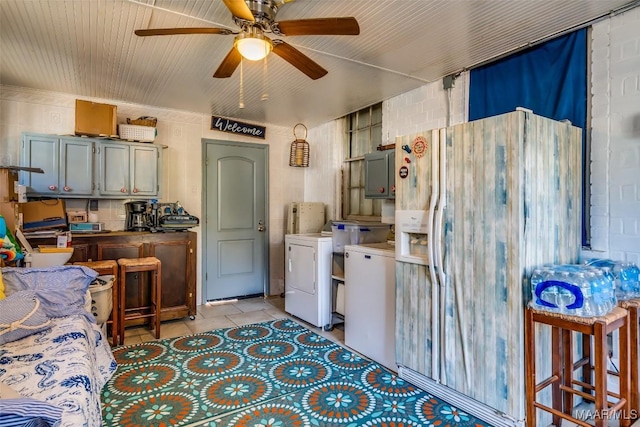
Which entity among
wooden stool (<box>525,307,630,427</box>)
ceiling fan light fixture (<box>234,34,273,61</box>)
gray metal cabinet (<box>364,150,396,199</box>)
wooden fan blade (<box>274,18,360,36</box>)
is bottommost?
wooden stool (<box>525,307,630,427</box>)

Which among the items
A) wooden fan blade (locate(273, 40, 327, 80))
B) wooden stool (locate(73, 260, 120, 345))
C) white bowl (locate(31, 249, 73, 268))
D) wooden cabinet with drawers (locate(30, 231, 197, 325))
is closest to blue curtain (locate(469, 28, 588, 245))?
wooden fan blade (locate(273, 40, 327, 80))

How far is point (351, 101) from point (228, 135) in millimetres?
1861

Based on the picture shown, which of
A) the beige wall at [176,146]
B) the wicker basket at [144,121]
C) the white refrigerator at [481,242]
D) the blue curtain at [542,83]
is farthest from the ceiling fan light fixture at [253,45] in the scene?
the beige wall at [176,146]

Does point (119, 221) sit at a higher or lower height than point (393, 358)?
higher

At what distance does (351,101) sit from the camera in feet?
14.0

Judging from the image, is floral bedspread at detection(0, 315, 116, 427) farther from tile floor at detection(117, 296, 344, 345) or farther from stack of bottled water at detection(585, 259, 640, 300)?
stack of bottled water at detection(585, 259, 640, 300)

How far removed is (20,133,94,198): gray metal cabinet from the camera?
360cm

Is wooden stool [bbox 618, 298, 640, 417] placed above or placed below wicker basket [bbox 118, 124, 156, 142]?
below

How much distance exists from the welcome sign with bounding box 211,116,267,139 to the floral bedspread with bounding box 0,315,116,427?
3.32 meters

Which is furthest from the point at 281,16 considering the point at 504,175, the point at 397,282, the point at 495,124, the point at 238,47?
the point at 397,282

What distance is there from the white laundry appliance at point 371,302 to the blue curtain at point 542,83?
4.60 ft

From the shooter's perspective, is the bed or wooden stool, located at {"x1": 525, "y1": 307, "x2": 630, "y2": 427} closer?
the bed

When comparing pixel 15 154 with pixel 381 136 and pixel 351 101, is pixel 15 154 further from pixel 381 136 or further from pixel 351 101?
pixel 381 136

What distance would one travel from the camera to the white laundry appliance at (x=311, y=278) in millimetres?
3803
